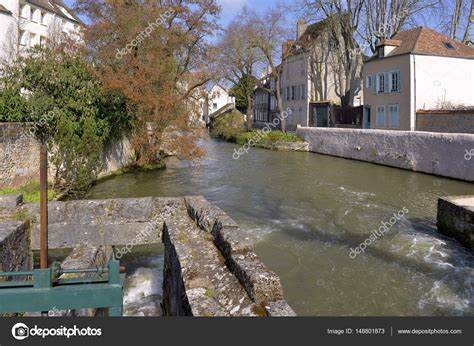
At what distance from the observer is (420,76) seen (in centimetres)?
2838

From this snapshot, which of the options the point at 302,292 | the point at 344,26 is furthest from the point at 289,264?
the point at 344,26

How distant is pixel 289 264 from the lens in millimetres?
9234

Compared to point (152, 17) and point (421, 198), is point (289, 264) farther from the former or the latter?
point (152, 17)

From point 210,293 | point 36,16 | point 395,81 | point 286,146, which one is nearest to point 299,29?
point 286,146

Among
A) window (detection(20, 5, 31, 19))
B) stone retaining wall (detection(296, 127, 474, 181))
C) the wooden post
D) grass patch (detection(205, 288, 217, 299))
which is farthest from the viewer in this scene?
window (detection(20, 5, 31, 19))

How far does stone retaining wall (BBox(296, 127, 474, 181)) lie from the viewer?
20.1 meters

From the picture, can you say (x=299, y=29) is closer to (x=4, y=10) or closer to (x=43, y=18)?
(x=43, y=18)

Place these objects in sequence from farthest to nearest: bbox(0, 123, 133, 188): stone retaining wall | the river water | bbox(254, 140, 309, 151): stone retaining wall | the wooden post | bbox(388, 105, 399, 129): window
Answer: bbox(254, 140, 309, 151): stone retaining wall → bbox(388, 105, 399, 129): window → bbox(0, 123, 133, 188): stone retaining wall → the river water → the wooden post

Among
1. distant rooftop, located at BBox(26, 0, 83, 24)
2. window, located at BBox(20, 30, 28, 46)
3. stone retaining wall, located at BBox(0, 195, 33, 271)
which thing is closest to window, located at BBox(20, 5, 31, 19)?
distant rooftop, located at BBox(26, 0, 83, 24)

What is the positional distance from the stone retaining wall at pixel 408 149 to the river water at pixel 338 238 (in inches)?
35.6

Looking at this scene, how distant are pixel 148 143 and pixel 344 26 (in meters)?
21.1

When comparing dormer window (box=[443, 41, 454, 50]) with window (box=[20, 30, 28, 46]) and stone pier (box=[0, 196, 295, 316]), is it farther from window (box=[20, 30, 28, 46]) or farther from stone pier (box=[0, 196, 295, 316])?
window (box=[20, 30, 28, 46])

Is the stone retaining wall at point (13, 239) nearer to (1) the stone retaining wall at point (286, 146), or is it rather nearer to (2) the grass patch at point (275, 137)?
(1) the stone retaining wall at point (286, 146)

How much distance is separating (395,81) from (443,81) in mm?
3035
